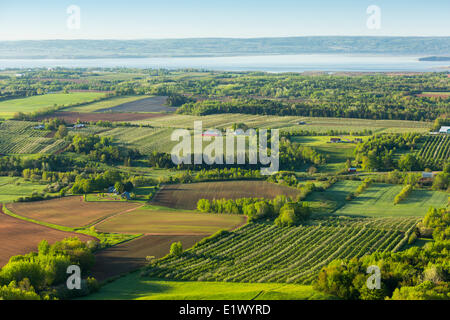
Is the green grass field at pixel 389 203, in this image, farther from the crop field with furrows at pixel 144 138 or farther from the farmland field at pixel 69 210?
the crop field with furrows at pixel 144 138

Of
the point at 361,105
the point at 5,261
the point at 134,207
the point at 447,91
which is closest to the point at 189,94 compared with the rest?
the point at 361,105

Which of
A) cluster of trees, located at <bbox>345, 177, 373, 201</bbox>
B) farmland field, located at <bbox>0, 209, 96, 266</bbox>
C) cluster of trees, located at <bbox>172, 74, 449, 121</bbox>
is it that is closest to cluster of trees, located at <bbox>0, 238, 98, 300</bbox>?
farmland field, located at <bbox>0, 209, 96, 266</bbox>

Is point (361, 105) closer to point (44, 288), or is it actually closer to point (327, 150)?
point (327, 150)

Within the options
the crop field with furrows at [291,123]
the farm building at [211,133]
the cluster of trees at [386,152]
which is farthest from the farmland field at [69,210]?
the crop field with furrows at [291,123]

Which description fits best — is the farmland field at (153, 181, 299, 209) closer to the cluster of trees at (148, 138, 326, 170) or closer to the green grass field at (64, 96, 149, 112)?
the cluster of trees at (148, 138, 326, 170)

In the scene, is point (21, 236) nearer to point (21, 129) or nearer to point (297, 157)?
point (297, 157)
